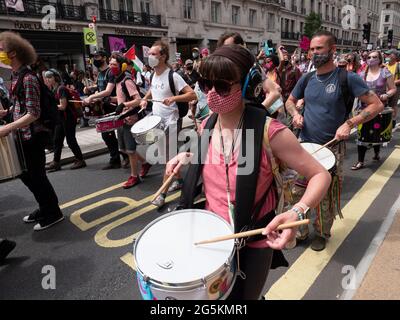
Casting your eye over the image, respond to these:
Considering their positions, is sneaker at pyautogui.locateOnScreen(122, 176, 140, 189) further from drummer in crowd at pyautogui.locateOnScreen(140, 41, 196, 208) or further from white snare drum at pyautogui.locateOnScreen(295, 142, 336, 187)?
white snare drum at pyautogui.locateOnScreen(295, 142, 336, 187)

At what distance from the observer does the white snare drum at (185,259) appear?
126cm

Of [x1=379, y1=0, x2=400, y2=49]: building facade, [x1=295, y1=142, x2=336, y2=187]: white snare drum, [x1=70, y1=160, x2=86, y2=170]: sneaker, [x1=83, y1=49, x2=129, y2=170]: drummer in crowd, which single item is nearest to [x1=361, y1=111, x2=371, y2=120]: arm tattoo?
[x1=295, y1=142, x2=336, y2=187]: white snare drum

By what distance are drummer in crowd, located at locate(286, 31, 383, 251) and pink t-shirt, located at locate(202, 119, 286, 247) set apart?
159cm

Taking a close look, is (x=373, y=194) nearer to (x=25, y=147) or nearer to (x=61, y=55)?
(x=25, y=147)

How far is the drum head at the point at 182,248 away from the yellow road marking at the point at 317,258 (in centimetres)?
134

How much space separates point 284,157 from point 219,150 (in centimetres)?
35

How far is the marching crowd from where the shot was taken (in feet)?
4.78

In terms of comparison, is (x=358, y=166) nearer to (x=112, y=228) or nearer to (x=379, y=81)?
(x=379, y=81)

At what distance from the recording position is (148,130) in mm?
3918

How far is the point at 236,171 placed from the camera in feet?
5.04

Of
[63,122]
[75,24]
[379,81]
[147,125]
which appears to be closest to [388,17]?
[75,24]

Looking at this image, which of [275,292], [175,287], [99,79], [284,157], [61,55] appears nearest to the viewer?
[175,287]

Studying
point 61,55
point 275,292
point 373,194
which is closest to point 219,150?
point 275,292

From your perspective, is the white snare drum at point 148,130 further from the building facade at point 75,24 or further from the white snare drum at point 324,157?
the building facade at point 75,24
